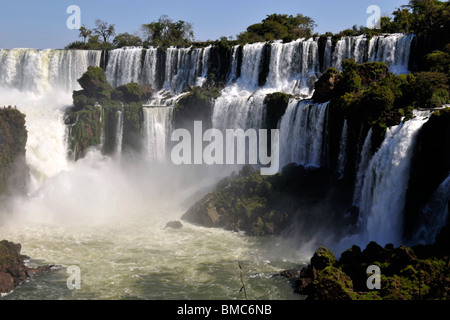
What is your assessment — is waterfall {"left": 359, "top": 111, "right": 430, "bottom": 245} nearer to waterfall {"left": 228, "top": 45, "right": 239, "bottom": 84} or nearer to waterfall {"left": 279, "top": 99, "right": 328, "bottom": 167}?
waterfall {"left": 279, "top": 99, "right": 328, "bottom": 167}

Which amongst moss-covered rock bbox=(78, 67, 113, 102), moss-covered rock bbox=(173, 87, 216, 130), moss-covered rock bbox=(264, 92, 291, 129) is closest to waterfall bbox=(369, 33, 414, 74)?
moss-covered rock bbox=(264, 92, 291, 129)

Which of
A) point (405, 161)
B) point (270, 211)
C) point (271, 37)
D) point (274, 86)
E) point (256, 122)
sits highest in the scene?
point (271, 37)

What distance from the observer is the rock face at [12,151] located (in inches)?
1262

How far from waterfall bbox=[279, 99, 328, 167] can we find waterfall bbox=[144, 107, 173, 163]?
972 centimetres

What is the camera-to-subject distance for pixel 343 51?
127 ft

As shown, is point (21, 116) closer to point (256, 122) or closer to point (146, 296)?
point (256, 122)

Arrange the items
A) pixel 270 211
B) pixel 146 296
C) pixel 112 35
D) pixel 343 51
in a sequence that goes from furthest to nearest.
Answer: pixel 112 35
pixel 343 51
pixel 270 211
pixel 146 296

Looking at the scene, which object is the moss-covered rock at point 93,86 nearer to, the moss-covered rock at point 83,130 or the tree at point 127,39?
the moss-covered rock at point 83,130

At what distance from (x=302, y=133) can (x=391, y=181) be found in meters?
10.4

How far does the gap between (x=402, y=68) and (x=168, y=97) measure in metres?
19.2

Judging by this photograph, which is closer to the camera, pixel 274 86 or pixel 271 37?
pixel 274 86

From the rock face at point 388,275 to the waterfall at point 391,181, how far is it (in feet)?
9.85

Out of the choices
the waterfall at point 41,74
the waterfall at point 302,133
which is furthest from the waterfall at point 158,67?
the waterfall at point 302,133
